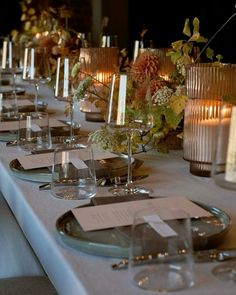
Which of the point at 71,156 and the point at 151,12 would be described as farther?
the point at 151,12

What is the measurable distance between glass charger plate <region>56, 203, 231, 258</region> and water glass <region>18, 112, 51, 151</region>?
75 centimetres

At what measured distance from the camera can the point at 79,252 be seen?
1.09 m

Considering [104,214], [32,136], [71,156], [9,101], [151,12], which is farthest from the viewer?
[151,12]

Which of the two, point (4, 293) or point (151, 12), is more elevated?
point (151, 12)

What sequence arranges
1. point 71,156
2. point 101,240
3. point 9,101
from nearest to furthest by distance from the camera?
1. point 101,240
2. point 71,156
3. point 9,101

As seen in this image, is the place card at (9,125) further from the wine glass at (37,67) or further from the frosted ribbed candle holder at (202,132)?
the frosted ribbed candle holder at (202,132)

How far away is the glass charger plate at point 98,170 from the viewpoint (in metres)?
1.57

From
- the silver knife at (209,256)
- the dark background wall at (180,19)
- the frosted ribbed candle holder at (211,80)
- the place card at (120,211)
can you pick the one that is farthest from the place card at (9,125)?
the dark background wall at (180,19)

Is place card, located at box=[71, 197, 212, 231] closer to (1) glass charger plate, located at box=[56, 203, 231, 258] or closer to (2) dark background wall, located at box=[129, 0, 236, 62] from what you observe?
(1) glass charger plate, located at box=[56, 203, 231, 258]

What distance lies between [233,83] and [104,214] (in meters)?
0.59

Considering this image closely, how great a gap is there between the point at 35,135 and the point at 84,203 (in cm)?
63

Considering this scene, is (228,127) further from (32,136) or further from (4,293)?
(32,136)

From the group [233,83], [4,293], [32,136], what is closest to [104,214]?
[4,293]

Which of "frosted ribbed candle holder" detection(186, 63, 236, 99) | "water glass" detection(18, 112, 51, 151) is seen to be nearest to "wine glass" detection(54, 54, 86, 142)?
"water glass" detection(18, 112, 51, 151)
